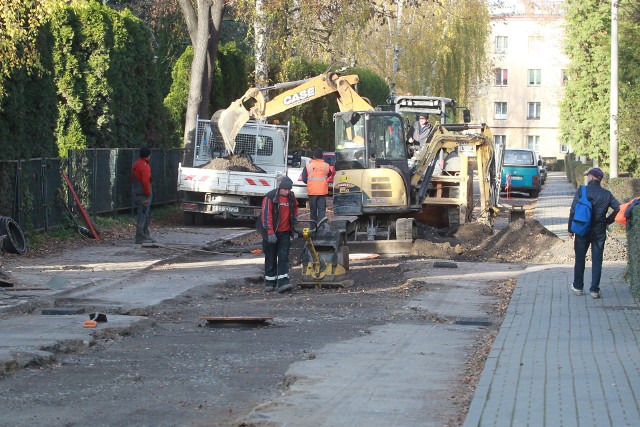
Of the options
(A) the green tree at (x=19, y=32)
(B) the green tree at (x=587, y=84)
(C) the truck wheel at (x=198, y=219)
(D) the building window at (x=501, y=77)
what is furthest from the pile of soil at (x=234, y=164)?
(D) the building window at (x=501, y=77)

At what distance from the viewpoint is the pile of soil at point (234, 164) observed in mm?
26766

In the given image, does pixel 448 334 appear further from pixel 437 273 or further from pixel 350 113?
pixel 350 113

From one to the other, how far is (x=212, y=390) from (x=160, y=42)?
37208 millimetres

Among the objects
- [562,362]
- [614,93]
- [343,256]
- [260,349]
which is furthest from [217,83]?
[562,362]

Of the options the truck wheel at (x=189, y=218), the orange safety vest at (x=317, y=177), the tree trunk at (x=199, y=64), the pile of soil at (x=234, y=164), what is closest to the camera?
the orange safety vest at (x=317, y=177)

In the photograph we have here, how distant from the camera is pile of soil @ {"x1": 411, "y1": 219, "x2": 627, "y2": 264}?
68.4ft

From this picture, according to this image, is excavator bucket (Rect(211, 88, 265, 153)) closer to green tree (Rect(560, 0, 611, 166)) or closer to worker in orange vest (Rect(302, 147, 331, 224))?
worker in orange vest (Rect(302, 147, 331, 224))

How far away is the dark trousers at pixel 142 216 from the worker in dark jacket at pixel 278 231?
19.9 ft

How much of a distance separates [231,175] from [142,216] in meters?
4.51

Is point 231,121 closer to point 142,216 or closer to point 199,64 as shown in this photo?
point 199,64

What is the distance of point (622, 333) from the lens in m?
11.9

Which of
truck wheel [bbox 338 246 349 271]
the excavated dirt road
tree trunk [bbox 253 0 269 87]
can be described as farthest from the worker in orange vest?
tree trunk [bbox 253 0 269 87]

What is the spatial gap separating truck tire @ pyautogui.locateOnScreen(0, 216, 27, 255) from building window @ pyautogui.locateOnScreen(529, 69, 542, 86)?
77477 mm

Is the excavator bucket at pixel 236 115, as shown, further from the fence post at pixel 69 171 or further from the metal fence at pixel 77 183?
the fence post at pixel 69 171
